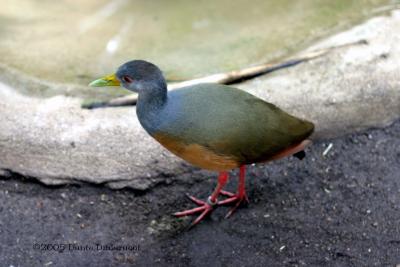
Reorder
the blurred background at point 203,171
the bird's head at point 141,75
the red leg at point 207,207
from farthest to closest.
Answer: the red leg at point 207,207
the blurred background at point 203,171
the bird's head at point 141,75

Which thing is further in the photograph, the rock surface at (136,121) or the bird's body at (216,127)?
the rock surface at (136,121)

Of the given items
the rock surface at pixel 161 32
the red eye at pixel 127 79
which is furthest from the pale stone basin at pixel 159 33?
the red eye at pixel 127 79

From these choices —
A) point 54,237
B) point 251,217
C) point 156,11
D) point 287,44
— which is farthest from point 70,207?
point 156,11

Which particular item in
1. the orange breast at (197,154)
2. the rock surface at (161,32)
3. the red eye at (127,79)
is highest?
the red eye at (127,79)

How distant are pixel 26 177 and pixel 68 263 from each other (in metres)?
0.76

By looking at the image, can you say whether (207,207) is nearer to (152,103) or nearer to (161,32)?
(152,103)

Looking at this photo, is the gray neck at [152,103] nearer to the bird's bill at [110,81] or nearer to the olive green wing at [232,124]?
the olive green wing at [232,124]

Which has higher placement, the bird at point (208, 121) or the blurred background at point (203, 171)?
the bird at point (208, 121)

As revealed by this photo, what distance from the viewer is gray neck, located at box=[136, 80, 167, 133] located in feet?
11.1

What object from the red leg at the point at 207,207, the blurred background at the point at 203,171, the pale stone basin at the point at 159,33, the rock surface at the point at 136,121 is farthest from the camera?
the pale stone basin at the point at 159,33

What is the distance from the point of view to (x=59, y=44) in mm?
5398

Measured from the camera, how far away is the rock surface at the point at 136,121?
3971mm

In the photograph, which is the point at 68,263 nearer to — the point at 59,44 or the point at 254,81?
the point at 254,81

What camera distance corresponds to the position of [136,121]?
4.21 meters
